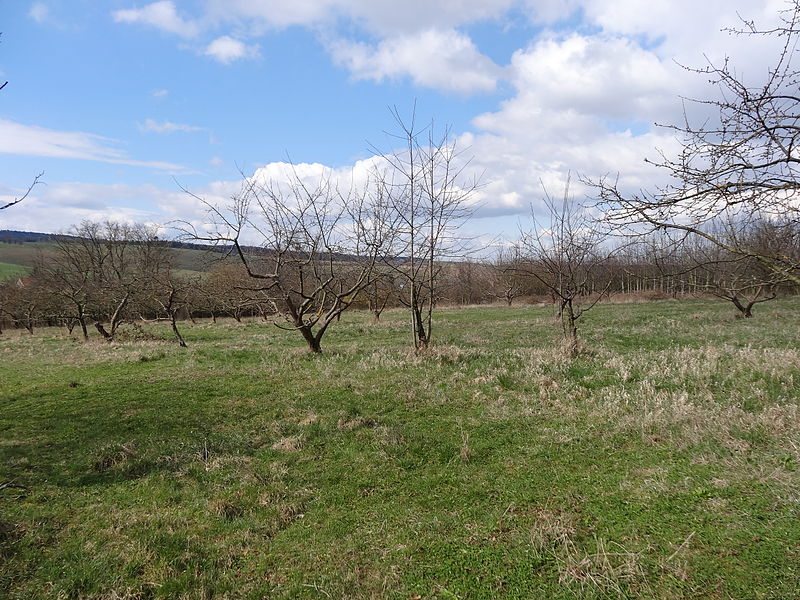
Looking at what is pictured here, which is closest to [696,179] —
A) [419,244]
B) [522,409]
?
[522,409]

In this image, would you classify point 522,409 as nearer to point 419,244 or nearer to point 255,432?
point 255,432

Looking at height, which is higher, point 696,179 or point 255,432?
point 696,179

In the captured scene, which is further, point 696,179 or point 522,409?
point 522,409

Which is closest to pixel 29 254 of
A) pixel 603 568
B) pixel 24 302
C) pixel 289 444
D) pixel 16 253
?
pixel 16 253

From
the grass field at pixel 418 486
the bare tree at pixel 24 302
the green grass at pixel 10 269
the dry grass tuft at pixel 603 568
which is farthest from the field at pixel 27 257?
the dry grass tuft at pixel 603 568

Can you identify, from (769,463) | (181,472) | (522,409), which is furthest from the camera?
(522,409)

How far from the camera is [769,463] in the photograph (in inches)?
160

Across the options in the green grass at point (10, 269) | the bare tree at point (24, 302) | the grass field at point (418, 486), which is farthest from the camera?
the green grass at point (10, 269)

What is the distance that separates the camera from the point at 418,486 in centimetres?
453

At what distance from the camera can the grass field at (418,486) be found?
3037mm

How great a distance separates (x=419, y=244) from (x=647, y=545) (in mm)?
9493

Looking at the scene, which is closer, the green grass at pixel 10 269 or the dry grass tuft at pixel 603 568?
the dry grass tuft at pixel 603 568

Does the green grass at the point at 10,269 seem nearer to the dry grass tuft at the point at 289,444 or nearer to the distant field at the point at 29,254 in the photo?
the distant field at the point at 29,254

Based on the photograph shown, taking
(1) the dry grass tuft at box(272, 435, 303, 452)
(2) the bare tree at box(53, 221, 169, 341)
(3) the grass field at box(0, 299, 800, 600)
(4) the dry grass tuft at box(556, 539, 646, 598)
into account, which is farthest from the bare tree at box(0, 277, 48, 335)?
(4) the dry grass tuft at box(556, 539, 646, 598)
